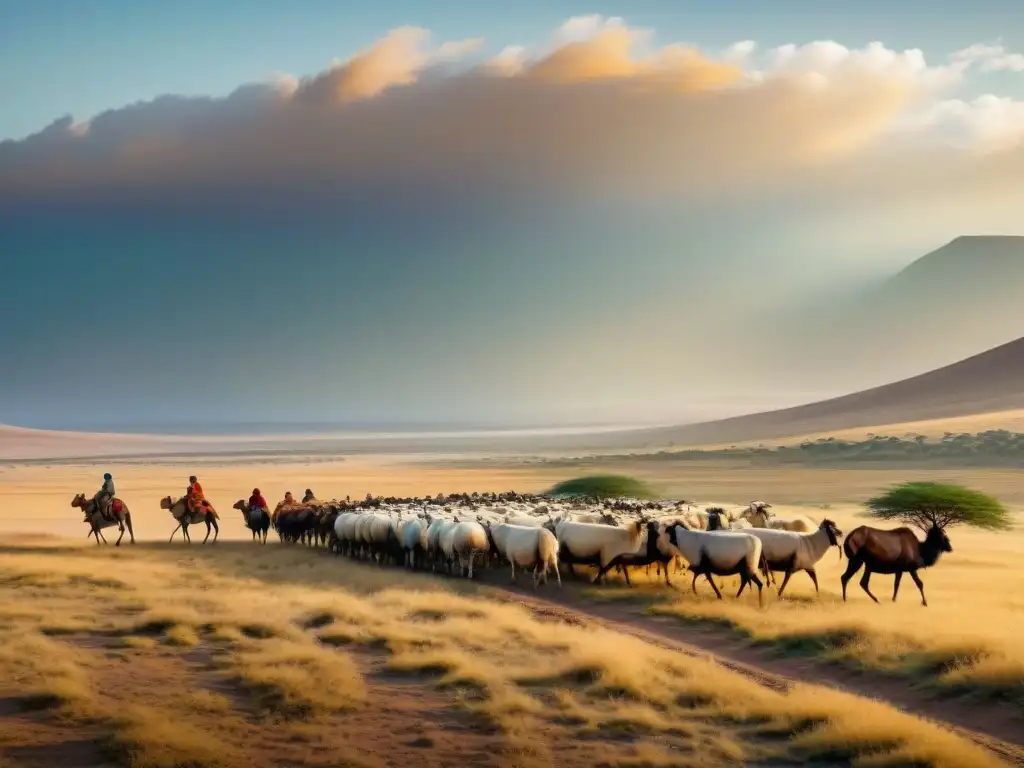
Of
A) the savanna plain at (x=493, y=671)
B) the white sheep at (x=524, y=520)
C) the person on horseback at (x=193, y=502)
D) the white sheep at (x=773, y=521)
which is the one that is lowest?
the savanna plain at (x=493, y=671)

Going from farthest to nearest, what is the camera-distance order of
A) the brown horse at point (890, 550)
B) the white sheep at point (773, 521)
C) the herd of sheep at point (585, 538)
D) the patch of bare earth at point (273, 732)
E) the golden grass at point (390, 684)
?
1. the white sheep at point (773, 521)
2. the herd of sheep at point (585, 538)
3. the brown horse at point (890, 550)
4. the golden grass at point (390, 684)
5. the patch of bare earth at point (273, 732)

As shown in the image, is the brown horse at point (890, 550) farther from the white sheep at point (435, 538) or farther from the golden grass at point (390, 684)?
the white sheep at point (435, 538)

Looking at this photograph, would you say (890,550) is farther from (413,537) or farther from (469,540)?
(413,537)

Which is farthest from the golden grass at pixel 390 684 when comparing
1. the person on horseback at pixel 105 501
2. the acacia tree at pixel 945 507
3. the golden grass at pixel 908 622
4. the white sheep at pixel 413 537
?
the acacia tree at pixel 945 507

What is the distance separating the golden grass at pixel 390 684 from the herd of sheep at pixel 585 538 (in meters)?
2.76

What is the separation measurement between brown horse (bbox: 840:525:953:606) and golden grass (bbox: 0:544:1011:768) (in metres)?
4.60

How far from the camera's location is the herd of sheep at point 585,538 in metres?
17.9

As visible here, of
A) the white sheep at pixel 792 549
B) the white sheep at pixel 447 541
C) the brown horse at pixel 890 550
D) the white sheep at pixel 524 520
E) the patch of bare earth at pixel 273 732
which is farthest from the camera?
the white sheep at pixel 524 520

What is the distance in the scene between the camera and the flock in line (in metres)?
17.3

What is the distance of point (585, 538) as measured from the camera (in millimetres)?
20312

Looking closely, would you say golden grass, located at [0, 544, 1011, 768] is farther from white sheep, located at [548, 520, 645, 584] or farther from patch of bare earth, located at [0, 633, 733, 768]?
white sheep, located at [548, 520, 645, 584]

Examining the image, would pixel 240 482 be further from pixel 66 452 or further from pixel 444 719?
pixel 66 452

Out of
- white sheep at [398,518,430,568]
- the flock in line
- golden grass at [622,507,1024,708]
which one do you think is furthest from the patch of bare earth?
white sheep at [398,518,430,568]

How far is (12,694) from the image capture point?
37.9 feet
